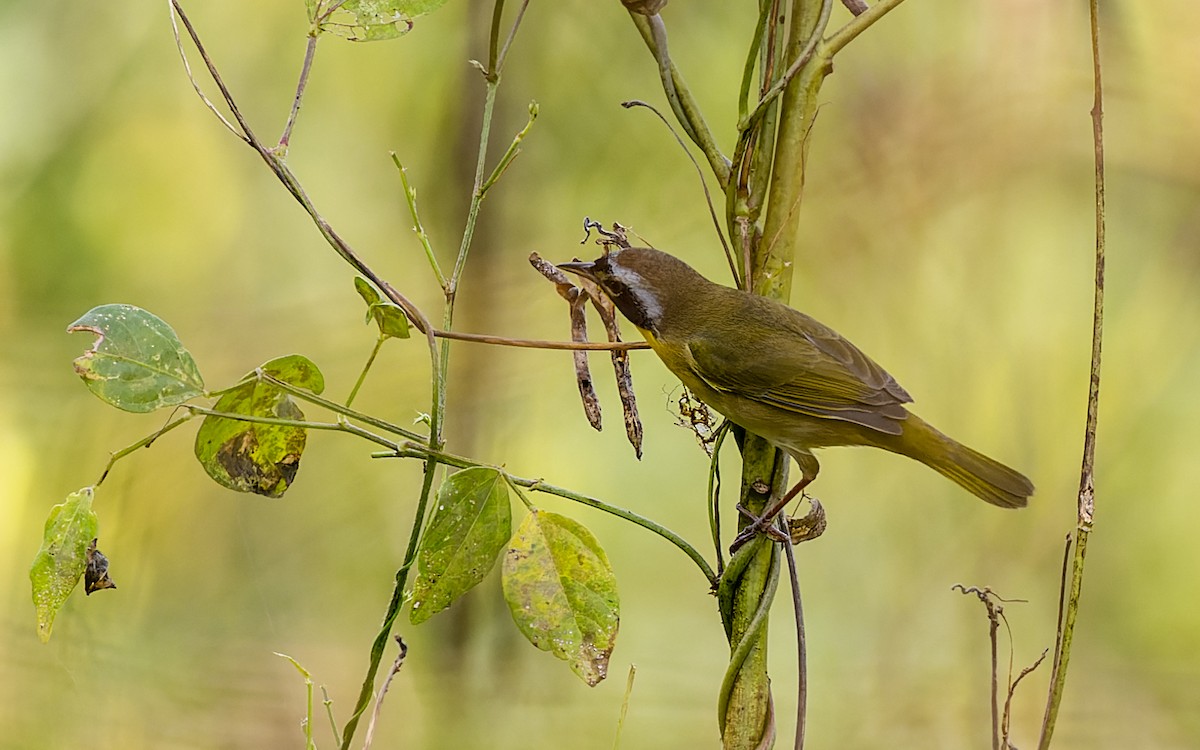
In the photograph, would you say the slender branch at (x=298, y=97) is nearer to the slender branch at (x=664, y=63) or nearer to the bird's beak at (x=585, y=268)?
Answer: the slender branch at (x=664, y=63)

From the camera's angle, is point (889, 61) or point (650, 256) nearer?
point (650, 256)

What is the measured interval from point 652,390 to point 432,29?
0.78m

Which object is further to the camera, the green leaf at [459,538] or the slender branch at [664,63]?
the slender branch at [664,63]

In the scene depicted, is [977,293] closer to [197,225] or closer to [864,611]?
[864,611]

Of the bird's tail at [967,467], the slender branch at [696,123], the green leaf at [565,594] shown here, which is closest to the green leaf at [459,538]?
Answer: the green leaf at [565,594]

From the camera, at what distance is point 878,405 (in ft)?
4.12

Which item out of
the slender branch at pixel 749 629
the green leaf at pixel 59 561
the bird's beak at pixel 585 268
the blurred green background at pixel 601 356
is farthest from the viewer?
the blurred green background at pixel 601 356

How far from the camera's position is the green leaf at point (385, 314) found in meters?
0.75

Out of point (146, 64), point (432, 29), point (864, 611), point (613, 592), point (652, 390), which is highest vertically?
point (432, 29)

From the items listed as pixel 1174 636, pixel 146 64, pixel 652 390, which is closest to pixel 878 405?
pixel 652 390

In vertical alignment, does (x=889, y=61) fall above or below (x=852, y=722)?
above

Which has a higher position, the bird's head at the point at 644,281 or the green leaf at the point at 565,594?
the bird's head at the point at 644,281

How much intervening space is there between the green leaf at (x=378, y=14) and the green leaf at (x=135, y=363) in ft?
0.86

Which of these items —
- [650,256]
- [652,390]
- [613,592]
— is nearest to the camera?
[613,592]
